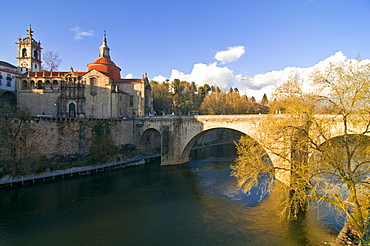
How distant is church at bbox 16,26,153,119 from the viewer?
38.7 m

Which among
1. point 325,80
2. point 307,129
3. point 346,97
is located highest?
point 325,80

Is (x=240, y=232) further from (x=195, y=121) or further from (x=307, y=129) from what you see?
(x=195, y=121)

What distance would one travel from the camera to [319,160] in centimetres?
1007

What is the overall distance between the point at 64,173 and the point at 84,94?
17.5 meters

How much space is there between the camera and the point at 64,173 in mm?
25531

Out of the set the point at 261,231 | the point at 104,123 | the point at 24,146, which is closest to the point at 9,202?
the point at 24,146

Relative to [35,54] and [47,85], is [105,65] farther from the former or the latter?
[35,54]

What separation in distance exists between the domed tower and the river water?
23.7 metres

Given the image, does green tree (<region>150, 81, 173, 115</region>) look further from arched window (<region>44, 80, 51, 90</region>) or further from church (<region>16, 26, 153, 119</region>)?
arched window (<region>44, 80, 51, 90</region>)

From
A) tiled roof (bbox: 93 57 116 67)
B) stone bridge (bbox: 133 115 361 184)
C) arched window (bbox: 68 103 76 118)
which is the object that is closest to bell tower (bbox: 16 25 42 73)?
tiled roof (bbox: 93 57 116 67)

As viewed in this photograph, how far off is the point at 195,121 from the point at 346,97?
22.7m

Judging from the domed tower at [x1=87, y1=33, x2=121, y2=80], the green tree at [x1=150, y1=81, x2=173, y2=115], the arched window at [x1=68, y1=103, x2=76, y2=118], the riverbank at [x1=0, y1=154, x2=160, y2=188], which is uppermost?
the domed tower at [x1=87, y1=33, x2=121, y2=80]

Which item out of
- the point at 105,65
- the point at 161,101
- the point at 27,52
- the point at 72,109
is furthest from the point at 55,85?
the point at 161,101

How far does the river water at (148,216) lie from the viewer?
44.3ft
